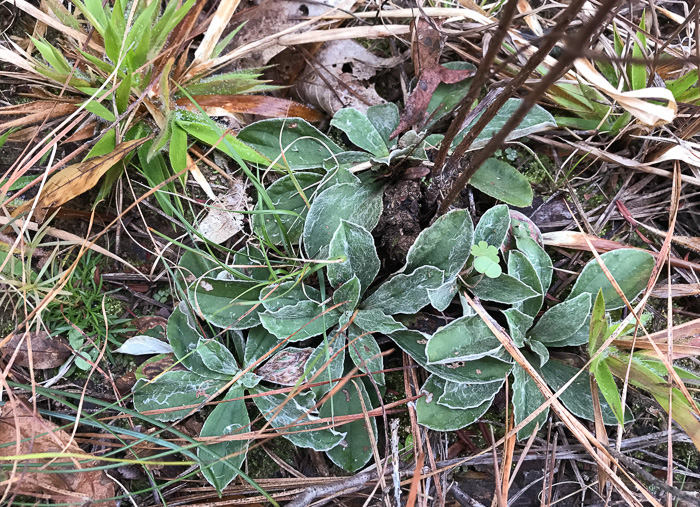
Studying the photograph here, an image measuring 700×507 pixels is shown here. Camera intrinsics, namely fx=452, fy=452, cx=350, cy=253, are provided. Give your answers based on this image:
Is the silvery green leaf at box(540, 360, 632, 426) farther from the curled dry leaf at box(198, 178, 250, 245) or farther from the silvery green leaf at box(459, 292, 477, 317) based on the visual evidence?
the curled dry leaf at box(198, 178, 250, 245)

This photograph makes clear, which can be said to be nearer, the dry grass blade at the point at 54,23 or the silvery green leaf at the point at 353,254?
the silvery green leaf at the point at 353,254

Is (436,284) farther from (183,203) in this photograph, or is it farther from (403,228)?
(183,203)

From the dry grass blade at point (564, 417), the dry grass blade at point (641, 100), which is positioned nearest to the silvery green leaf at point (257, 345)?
the dry grass blade at point (564, 417)

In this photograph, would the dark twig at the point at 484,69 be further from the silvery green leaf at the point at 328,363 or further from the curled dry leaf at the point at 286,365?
the curled dry leaf at the point at 286,365

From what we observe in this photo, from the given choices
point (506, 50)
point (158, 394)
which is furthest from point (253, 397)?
point (506, 50)

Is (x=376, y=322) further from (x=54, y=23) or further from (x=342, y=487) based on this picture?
(x=54, y=23)
